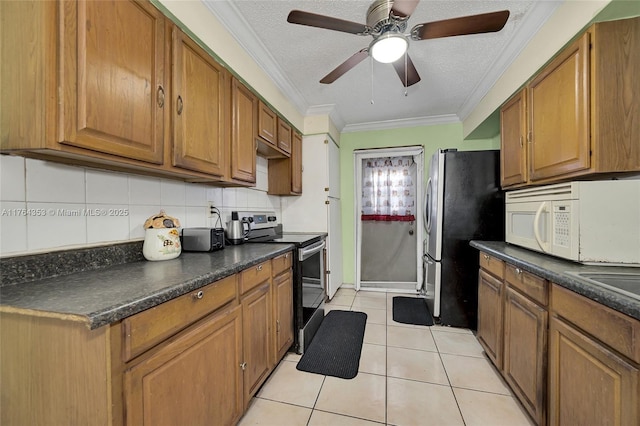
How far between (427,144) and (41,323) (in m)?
3.84

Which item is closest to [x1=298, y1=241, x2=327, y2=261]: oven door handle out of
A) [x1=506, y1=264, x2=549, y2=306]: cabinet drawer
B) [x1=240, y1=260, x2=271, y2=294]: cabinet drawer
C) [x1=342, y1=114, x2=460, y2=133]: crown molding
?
[x1=240, y1=260, x2=271, y2=294]: cabinet drawer

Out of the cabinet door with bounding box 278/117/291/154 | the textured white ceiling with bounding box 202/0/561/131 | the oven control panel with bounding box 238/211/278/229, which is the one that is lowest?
the oven control panel with bounding box 238/211/278/229

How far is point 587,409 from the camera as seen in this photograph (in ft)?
3.12

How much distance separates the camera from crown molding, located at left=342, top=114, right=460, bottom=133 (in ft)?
11.2

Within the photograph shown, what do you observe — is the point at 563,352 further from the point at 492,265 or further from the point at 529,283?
the point at 492,265

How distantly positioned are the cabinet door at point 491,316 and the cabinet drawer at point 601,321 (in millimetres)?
582

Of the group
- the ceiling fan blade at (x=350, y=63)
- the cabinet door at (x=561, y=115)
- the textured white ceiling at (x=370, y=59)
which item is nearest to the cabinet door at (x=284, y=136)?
the textured white ceiling at (x=370, y=59)

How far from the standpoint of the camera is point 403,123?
3.55 m

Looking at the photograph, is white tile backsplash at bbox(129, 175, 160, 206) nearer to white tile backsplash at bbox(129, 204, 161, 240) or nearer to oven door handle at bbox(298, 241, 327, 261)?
white tile backsplash at bbox(129, 204, 161, 240)

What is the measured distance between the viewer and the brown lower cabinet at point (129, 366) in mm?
688

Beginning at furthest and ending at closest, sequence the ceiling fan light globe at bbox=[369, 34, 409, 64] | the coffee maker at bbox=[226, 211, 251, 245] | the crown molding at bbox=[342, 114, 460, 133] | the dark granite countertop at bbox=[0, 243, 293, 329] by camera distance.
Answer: the crown molding at bbox=[342, 114, 460, 133], the coffee maker at bbox=[226, 211, 251, 245], the ceiling fan light globe at bbox=[369, 34, 409, 64], the dark granite countertop at bbox=[0, 243, 293, 329]

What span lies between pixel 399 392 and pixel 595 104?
1932 millimetres

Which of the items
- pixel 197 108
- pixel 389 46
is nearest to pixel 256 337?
pixel 197 108

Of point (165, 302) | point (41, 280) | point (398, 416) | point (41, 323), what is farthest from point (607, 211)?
point (41, 280)
